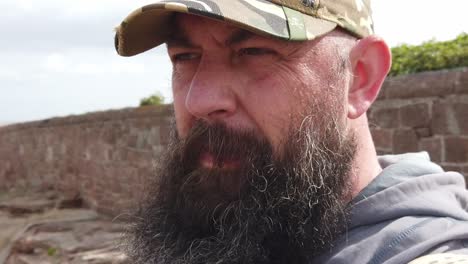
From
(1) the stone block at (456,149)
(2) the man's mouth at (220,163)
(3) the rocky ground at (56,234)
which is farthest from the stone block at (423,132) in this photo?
(2) the man's mouth at (220,163)

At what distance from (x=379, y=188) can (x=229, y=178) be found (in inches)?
14.9

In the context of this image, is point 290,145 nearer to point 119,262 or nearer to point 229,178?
point 229,178

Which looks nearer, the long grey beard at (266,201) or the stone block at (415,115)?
the long grey beard at (266,201)

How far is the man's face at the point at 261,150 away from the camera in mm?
1497

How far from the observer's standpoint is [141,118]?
25.5ft

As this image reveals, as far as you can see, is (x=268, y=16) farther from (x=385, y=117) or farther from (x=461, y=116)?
(x=385, y=117)

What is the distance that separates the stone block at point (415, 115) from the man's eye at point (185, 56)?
9.18 ft

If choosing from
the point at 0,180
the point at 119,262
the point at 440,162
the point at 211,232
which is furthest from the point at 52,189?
the point at 211,232

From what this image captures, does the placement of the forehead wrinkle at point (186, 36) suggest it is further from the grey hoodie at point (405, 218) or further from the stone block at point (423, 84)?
the stone block at point (423, 84)

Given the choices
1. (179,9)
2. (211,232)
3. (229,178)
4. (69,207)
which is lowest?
(69,207)

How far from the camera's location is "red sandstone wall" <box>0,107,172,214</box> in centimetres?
763

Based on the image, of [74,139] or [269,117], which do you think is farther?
[74,139]

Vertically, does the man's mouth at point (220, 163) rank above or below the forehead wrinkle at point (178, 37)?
below

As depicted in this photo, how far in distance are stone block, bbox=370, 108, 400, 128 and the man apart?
2.77 meters
